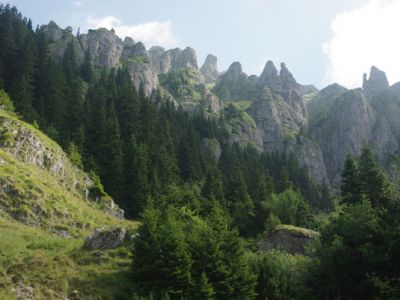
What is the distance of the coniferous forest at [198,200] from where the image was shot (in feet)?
99.4

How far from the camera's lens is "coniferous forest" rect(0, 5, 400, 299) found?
30.3m

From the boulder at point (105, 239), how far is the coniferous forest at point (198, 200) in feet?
8.75

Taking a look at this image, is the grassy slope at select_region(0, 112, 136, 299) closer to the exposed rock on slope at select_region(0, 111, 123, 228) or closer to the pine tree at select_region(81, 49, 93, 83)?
the exposed rock on slope at select_region(0, 111, 123, 228)

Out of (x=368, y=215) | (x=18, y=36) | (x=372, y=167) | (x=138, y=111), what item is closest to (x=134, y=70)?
(x=18, y=36)

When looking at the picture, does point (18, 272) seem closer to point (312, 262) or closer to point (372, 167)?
point (312, 262)

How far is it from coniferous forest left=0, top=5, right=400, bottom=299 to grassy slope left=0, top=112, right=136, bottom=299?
2330 millimetres

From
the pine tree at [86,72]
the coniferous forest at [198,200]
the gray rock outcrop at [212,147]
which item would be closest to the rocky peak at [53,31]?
the coniferous forest at [198,200]

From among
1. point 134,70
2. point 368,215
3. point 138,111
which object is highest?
point 134,70

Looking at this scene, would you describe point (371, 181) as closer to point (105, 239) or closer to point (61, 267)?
point (105, 239)

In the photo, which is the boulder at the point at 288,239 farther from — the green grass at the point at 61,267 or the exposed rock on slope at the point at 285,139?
the exposed rock on slope at the point at 285,139

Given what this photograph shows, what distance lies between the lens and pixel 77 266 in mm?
30062

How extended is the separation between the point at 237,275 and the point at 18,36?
330 ft

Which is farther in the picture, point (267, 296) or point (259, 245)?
point (259, 245)

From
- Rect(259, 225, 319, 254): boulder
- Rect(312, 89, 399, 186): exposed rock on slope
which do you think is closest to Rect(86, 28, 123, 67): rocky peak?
Rect(312, 89, 399, 186): exposed rock on slope
